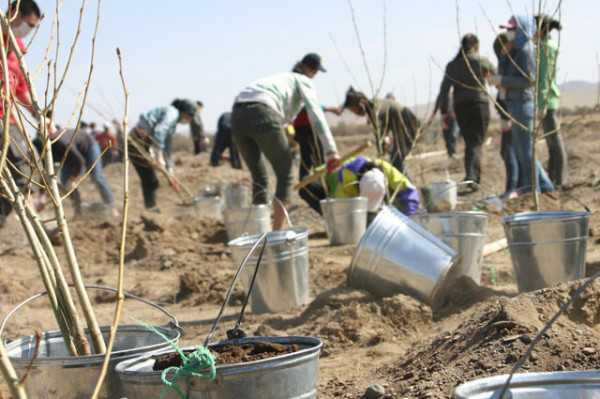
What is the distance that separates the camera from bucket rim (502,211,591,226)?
4246mm

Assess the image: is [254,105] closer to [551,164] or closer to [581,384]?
[551,164]

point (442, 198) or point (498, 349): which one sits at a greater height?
point (498, 349)

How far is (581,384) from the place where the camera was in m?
2.04

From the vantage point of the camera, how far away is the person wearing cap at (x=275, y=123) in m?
6.63

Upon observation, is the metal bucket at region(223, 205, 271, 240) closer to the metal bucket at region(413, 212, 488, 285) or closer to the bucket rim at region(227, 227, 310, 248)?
the bucket rim at region(227, 227, 310, 248)

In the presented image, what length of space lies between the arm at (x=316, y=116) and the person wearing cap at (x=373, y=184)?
473mm

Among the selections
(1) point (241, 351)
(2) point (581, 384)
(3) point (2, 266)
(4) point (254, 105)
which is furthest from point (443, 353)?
(3) point (2, 266)

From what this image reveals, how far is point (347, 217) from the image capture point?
711 cm

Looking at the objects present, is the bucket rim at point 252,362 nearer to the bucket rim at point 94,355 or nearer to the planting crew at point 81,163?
the bucket rim at point 94,355

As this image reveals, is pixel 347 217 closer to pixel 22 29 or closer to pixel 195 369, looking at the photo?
pixel 22 29

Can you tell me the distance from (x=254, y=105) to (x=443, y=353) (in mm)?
3687

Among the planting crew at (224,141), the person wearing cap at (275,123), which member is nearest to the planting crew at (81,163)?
the person wearing cap at (275,123)

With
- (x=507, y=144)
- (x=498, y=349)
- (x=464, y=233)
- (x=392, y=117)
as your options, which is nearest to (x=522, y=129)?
(x=507, y=144)

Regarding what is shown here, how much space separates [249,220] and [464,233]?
275cm
